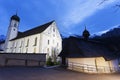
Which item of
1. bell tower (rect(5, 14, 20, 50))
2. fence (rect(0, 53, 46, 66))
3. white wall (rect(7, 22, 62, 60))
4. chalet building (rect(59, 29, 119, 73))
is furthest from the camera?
bell tower (rect(5, 14, 20, 50))

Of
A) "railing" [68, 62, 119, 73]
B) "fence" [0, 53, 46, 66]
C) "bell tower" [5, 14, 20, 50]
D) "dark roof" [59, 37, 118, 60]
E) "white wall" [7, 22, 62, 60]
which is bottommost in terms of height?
"railing" [68, 62, 119, 73]

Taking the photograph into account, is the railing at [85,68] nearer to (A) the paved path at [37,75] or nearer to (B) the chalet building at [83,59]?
(B) the chalet building at [83,59]

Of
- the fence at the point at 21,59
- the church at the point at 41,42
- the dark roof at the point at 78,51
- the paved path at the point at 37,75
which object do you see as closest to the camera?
the paved path at the point at 37,75

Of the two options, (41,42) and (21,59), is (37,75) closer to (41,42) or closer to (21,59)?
(21,59)

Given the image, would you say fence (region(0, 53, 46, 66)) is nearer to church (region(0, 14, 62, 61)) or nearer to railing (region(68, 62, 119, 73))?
railing (region(68, 62, 119, 73))

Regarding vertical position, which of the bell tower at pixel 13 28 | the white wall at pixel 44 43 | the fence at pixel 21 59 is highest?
the bell tower at pixel 13 28

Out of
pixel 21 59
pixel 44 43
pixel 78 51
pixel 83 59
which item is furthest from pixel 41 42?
pixel 83 59

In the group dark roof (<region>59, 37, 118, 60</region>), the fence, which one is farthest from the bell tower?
dark roof (<region>59, 37, 118, 60</region>)

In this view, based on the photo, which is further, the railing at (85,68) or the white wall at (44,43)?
the white wall at (44,43)

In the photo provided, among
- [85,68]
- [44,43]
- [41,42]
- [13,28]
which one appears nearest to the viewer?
[85,68]

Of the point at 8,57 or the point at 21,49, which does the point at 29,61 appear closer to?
the point at 8,57

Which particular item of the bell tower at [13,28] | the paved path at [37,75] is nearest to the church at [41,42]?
the bell tower at [13,28]

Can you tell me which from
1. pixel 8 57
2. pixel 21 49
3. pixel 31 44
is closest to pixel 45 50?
pixel 31 44

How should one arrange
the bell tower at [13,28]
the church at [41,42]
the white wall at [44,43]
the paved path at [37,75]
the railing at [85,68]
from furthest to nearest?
the bell tower at [13,28], the church at [41,42], the white wall at [44,43], the railing at [85,68], the paved path at [37,75]
